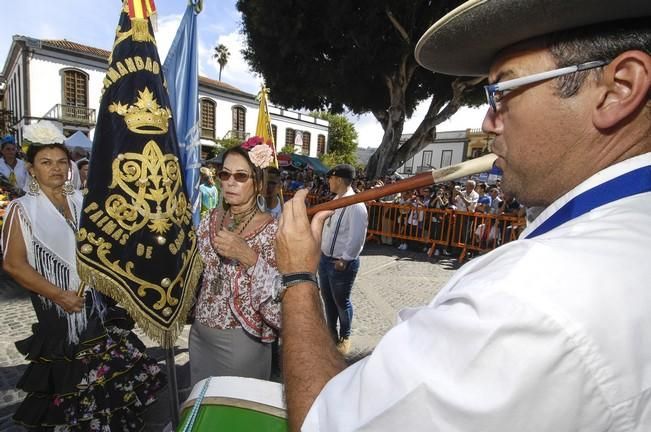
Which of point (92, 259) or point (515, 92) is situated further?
point (92, 259)

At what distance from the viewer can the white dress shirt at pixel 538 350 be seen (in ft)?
1.74

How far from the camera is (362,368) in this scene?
673 millimetres

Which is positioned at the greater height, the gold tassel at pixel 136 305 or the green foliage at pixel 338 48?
the green foliage at pixel 338 48

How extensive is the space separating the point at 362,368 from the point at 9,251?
103 inches

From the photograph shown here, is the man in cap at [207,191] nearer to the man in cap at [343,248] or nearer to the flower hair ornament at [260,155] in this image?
the man in cap at [343,248]

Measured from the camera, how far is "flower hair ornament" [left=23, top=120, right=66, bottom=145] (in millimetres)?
2549

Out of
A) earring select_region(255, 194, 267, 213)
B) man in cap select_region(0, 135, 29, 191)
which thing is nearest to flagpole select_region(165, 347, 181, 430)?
earring select_region(255, 194, 267, 213)

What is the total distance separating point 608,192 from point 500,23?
52 cm

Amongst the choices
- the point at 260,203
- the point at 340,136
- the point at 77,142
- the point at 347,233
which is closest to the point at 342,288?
the point at 347,233

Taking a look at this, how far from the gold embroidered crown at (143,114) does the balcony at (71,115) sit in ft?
100

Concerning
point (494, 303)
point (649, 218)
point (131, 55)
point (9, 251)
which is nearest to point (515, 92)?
point (649, 218)

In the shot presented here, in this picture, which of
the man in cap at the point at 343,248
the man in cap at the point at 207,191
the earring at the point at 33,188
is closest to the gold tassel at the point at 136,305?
the earring at the point at 33,188

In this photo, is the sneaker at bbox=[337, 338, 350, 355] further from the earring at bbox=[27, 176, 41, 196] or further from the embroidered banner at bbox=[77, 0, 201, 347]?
the earring at bbox=[27, 176, 41, 196]

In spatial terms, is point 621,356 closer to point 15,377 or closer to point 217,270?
point 217,270
